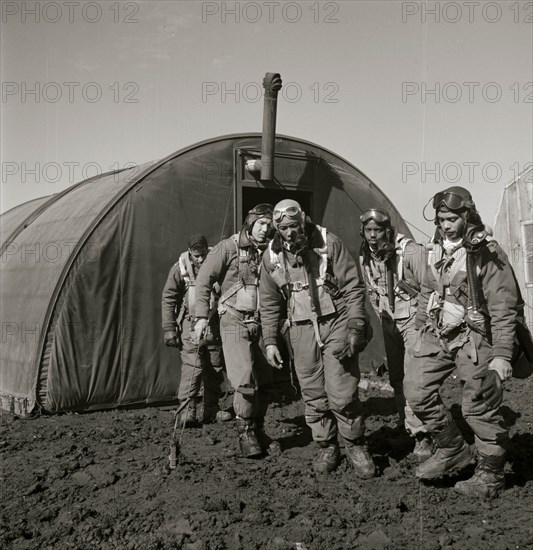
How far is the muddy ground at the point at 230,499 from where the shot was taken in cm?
369

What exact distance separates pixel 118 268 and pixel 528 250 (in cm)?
884

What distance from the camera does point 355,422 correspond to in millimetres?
4711

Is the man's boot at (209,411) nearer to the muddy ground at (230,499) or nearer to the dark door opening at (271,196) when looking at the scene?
the muddy ground at (230,499)

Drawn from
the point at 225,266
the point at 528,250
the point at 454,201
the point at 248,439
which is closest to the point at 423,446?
the point at 248,439

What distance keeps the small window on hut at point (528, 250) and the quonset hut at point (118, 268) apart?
571 centimetres

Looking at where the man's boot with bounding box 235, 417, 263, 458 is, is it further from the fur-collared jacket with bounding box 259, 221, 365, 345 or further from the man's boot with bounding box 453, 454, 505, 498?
the man's boot with bounding box 453, 454, 505, 498

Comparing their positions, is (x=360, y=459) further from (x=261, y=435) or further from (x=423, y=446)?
(x=261, y=435)

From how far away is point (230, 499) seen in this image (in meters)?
4.29

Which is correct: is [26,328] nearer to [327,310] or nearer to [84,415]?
[84,415]

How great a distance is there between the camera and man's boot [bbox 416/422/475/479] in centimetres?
435

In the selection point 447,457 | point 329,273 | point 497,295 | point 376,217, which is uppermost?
point 376,217

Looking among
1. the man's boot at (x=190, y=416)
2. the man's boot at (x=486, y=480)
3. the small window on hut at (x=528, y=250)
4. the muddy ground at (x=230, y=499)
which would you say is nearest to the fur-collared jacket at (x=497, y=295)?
the man's boot at (x=486, y=480)

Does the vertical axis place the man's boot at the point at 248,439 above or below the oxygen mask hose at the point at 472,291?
below

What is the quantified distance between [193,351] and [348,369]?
94.4 inches
